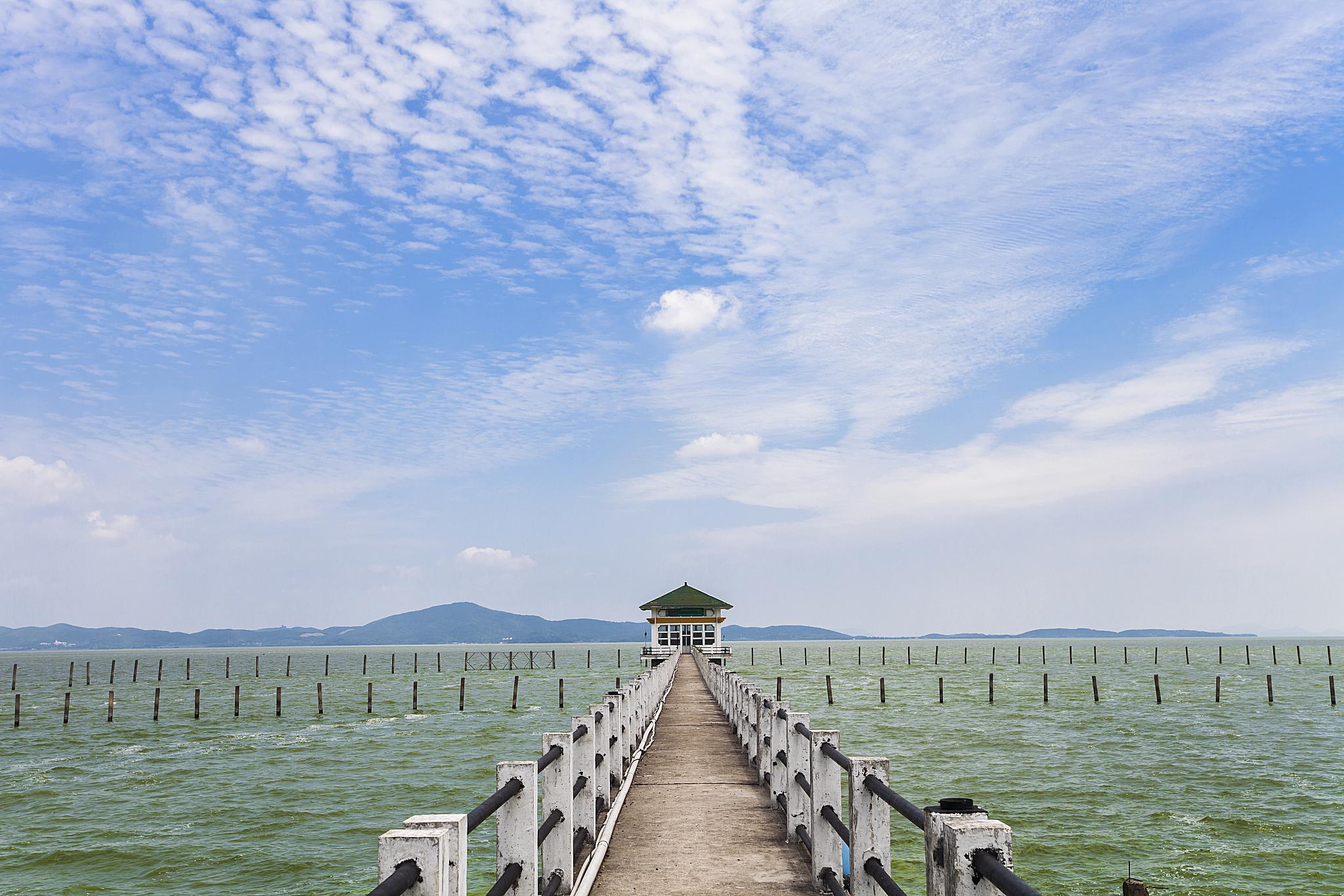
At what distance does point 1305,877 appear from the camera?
1639 cm

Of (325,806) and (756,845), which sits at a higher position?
(756,845)

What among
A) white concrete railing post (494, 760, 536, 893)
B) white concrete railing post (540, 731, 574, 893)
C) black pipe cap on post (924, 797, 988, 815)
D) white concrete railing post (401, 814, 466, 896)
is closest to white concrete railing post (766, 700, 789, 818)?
white concrete railing post (540, 731, 574, 893)

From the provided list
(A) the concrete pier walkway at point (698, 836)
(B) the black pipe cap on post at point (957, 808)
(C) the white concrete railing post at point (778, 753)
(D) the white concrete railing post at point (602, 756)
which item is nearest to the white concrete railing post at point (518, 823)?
(A) the concrete pier walkway at point (698, 836)

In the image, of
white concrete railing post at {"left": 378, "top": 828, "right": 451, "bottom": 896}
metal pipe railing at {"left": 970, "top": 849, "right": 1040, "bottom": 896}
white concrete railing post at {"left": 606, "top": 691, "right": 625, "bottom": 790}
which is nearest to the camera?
metal pipe railing at {"left": 970, "top": 849, "right": 1040, "bottom": 896}

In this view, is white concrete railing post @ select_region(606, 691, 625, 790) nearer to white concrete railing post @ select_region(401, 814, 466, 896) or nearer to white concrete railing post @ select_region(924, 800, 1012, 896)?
white concrete railing post @ select_region(401, 814, 466, 896)

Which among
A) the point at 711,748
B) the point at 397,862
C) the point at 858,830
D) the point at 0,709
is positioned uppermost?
the point at 397,862

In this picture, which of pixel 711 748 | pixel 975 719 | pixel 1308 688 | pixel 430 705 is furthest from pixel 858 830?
pixel 1308 688

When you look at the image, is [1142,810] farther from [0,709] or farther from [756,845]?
[0,709]

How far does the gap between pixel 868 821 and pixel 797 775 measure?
2.88m

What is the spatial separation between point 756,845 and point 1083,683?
70390 mm

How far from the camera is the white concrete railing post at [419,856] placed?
3.49 metres

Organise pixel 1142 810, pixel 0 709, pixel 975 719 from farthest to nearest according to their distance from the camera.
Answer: pixel 0 709, pixel 975 719, pixel 1142 810

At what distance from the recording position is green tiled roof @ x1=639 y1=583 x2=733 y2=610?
248 ft

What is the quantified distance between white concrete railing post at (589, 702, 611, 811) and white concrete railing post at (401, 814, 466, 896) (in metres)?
5.61
